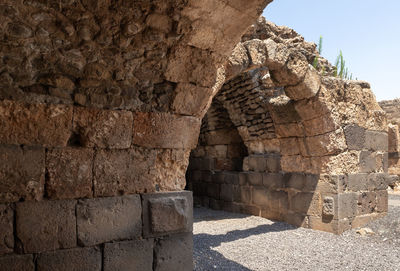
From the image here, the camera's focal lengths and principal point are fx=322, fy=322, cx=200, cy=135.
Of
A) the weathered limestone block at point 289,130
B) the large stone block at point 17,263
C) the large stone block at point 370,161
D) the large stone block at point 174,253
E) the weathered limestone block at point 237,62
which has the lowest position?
the large stone block at point 174,253

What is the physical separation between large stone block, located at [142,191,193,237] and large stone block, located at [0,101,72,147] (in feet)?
2.60

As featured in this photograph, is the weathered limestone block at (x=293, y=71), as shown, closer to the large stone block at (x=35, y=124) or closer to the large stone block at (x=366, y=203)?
the large stone block at (x=366, y=203)

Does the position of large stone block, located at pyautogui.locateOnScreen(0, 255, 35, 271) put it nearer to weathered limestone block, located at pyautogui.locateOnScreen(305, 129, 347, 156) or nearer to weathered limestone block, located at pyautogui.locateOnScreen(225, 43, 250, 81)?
weathered limestone block, located at pyautogui.locateOnScreen(225, 43, 250, 81)

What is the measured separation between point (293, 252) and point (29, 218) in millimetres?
4052

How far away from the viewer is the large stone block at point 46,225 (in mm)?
2047

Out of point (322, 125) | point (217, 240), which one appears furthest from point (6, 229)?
point (322, 125)

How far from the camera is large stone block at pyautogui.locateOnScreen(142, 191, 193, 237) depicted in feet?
8.27

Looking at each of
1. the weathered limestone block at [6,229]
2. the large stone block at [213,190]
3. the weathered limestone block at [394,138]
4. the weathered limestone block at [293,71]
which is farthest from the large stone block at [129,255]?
the weathered limestone block at [394,138]

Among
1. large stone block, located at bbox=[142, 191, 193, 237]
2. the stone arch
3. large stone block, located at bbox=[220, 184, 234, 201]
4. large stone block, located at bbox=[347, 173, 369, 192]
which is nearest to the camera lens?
large stone block, located at bbox=[142, 191, 193, 237]

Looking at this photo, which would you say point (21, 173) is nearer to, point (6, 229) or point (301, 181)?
point (6, 229)

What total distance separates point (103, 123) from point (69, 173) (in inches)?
16.7

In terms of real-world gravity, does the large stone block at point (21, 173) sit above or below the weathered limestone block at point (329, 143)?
below

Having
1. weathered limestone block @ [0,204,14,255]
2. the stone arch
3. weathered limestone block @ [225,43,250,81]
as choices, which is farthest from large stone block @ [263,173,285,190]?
weathered limestone block @ [0,204,14,255]

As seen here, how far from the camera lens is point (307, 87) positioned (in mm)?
5594
